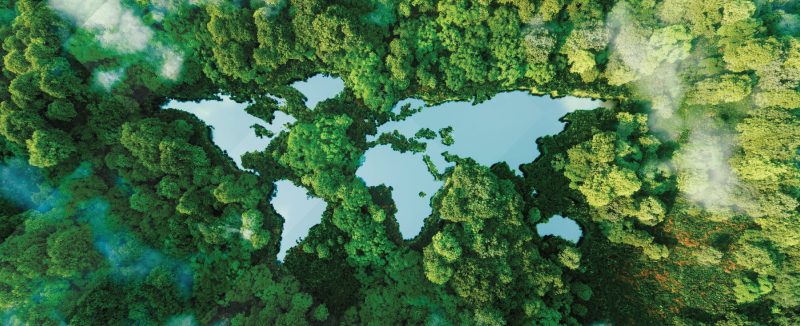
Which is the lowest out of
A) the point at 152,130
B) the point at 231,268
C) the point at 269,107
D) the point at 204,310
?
the point at 204,310

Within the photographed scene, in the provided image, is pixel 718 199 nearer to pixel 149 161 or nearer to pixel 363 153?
pixel 363 153

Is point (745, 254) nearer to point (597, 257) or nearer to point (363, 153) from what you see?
point (597, 257)

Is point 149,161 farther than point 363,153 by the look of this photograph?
No

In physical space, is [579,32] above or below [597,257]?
above

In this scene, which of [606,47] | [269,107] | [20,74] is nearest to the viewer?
[20,74]

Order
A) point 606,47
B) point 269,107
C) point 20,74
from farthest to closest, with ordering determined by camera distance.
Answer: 1. point 269,107
2. point 606,47
3. point 20,74

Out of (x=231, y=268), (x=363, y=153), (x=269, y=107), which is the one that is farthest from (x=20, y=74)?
(x=363, y=153)
